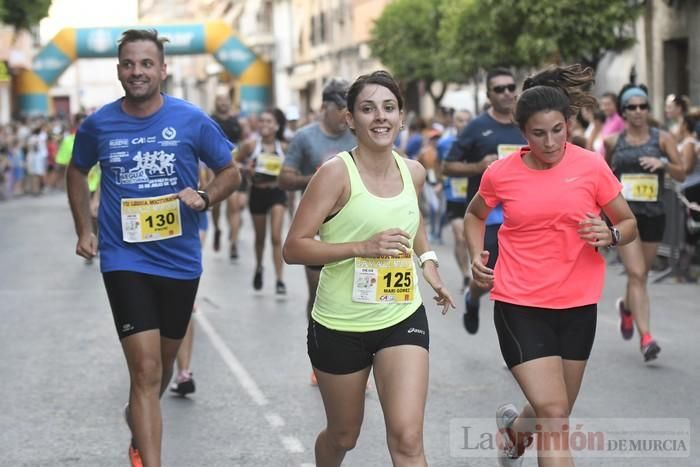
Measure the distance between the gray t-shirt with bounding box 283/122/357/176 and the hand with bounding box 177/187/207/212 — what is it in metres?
2.74

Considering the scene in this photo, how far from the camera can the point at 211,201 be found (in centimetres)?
627

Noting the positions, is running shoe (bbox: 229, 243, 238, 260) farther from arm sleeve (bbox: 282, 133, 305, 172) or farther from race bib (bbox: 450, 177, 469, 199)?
arm sleeve (bbox: 282, 133, 305, 172)

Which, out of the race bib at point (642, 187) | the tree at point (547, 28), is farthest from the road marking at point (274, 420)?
the tree at point (547, 28)

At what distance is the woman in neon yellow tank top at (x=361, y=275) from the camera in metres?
5.09

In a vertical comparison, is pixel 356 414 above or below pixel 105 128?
below

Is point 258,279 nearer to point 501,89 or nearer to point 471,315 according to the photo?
point 471,315

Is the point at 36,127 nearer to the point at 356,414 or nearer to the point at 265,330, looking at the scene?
the point at 265,330

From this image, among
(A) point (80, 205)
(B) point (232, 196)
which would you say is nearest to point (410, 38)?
(B) point (232, 196)

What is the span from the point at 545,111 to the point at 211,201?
1.65 meters

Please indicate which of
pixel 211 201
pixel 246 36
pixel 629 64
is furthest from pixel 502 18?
pixel 246 36

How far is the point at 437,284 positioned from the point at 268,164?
29.7ft

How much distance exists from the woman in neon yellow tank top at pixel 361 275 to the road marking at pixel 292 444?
170cm

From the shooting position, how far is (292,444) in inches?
278

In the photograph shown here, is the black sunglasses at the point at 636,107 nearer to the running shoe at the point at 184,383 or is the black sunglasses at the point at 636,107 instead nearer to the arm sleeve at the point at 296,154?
the arm sleeve at the point at 296,154
